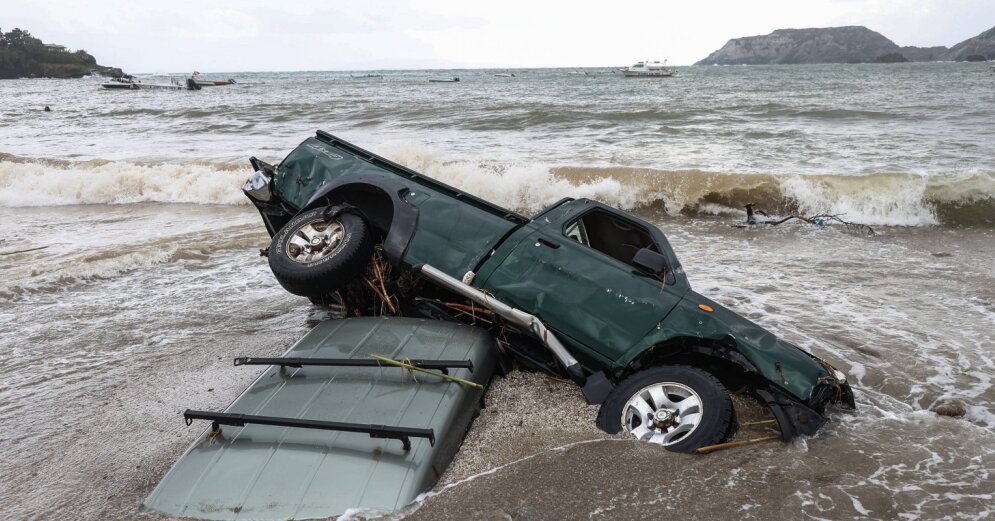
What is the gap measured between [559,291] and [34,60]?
14959 centimetres

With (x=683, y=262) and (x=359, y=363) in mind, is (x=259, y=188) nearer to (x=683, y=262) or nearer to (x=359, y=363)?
(x=359, y=363)

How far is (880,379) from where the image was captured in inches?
199

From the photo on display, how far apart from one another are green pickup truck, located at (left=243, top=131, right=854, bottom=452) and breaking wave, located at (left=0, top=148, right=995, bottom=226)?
23.9ft

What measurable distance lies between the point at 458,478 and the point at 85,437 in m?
2.45

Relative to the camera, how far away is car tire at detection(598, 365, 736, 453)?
373 cm

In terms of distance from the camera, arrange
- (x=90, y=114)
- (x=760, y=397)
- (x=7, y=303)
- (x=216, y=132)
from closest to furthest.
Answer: (x=760, y=397) → (x=7, y=303) → (x=216, y=132) → (x=90, y=114)

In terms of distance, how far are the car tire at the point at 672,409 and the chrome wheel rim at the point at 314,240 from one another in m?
2.37

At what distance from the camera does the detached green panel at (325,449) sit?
3057 mm

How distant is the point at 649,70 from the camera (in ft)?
290

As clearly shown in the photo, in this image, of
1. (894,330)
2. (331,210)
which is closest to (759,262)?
(894,330)

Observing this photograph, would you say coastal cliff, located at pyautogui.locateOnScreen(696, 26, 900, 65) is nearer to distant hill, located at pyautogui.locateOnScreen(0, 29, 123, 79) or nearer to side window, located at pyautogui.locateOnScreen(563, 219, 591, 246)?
distant hill, located at pyautogui.locateOnScreen(0, 29, 123, 79)

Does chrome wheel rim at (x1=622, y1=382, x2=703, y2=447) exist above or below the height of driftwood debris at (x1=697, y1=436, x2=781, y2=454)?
above

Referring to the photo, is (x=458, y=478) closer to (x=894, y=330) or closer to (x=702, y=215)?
(x=894, y=330)

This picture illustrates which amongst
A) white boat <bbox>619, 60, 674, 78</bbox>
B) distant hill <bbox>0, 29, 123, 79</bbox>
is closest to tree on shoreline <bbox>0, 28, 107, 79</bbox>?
distant hill <bbox>0, 29, 123, 79</bbox>
